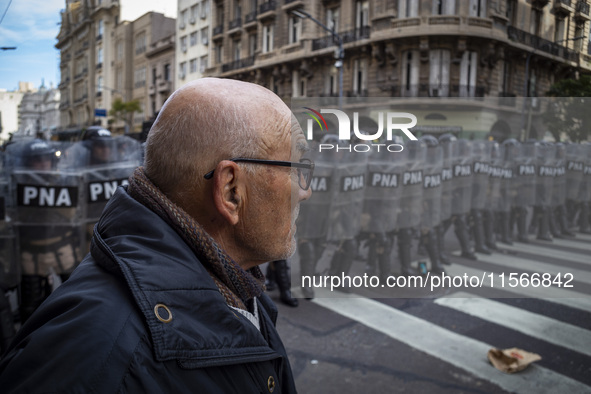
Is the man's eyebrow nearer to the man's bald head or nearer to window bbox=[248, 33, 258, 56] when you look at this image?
the man's bald head

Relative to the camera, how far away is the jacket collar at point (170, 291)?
0.85 m

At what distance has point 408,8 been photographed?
522 inches

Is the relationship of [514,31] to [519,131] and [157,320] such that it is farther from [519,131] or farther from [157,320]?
[157,320]

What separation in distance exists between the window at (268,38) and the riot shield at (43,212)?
17598 millimetres

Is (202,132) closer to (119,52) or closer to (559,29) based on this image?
(559,29)

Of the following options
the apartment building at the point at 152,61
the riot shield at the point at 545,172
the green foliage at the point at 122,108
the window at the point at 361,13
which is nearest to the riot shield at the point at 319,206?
the riot shield at the point at 545,172

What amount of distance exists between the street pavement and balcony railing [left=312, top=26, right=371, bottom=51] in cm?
1466

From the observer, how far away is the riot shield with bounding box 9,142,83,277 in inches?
159

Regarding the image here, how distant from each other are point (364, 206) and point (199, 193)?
14.2ft

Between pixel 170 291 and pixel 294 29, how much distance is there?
2123 centimetres

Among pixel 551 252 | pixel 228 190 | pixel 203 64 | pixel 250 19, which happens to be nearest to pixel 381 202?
pixel 551 252

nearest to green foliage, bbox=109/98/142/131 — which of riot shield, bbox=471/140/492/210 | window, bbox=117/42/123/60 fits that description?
window, bbox=117/42/123/60

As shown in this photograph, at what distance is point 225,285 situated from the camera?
111 centimetres

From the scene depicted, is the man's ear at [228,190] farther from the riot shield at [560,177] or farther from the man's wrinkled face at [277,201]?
the riot shield at [560,177]
